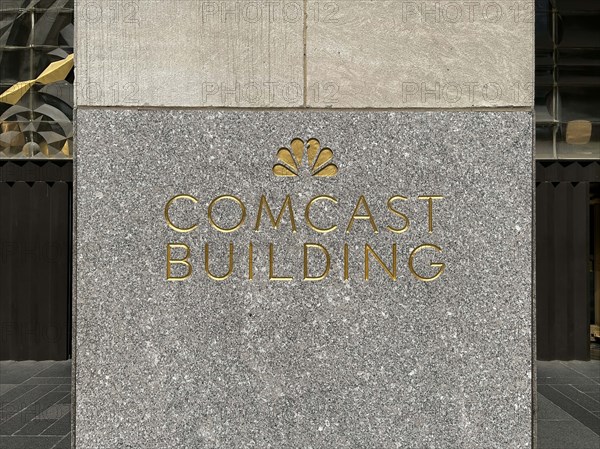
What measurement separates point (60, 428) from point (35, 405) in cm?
104

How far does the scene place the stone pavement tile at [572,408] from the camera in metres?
5.07

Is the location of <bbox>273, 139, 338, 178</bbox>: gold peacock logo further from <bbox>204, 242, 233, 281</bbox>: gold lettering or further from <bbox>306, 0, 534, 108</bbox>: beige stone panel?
<bbox>204, 242, 233, 281</bbox>: gold lettering

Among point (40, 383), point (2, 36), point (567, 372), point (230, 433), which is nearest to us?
point (230, 433)

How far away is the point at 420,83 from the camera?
3.08m

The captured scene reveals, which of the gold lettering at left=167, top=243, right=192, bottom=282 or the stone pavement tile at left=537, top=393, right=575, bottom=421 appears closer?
the gold lettering at left=167, top=243, right=192, bottom=282

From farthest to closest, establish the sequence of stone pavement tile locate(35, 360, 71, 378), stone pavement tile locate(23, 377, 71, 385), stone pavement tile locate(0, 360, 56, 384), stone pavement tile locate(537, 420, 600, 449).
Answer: stone pavement tile locate(35, 360, 71, 378)
stone pavement tile locate(0, 360, 56, 384)
stone pavement tile locate(23, 377, 71, 385)
stone pavement tile locate(537, 420, 600, 449)

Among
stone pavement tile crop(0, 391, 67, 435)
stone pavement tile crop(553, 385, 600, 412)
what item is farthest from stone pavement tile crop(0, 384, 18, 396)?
stone pavement tile crop(553, 385, 600, 412)

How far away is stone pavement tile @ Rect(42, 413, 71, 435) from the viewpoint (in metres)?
4.79

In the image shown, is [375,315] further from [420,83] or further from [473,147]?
[420,83]

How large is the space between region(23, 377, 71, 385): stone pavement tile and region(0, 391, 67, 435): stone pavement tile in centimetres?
55

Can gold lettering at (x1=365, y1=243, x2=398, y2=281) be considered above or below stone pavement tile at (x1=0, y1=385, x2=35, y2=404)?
above

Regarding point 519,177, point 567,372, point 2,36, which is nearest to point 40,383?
point 2,36

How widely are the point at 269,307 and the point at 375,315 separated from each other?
0.66 metres

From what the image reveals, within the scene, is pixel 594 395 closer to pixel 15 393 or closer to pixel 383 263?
pixel 383 263
